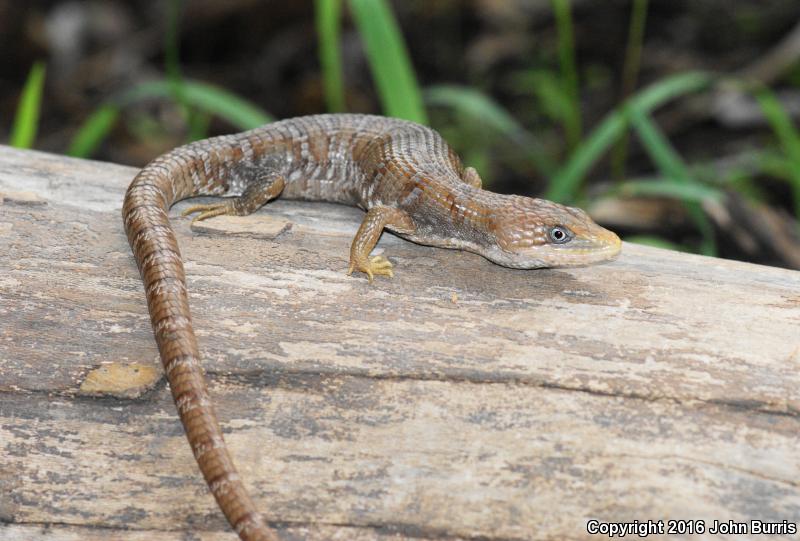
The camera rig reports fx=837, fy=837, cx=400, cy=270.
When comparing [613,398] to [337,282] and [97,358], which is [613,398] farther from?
[97,358]

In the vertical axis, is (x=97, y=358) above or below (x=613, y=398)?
below

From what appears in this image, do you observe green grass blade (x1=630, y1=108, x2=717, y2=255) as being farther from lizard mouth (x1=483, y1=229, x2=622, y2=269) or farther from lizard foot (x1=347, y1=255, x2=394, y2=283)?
lizard foot (x1=347, y1=255, x2=394, y2=283)

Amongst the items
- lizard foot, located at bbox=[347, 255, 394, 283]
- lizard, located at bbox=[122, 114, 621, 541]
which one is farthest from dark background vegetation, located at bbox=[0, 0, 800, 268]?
lizard foot, located at bbox=[347, 255, 394, 283]

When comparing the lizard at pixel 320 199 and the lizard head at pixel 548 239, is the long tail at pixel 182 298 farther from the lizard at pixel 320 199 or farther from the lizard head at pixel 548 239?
the lizard head at pixel 548 239

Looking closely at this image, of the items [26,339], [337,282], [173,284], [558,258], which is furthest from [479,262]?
[26,339]

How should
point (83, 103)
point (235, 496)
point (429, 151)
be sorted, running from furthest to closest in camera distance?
point (83, 103) → point (429, 151) → point (235, 496)
